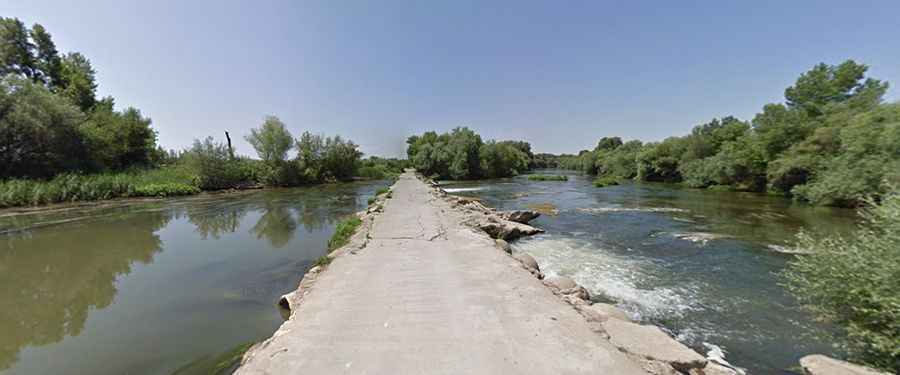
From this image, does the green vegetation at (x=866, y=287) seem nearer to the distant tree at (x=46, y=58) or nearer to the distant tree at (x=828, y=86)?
the distant tree at (x=828, y=86)

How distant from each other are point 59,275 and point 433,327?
10517 mm

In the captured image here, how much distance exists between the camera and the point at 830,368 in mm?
3434

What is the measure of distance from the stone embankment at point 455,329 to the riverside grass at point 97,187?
26.4 metres

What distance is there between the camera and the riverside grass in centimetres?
1939

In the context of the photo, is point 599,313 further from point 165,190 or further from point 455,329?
point 165,190

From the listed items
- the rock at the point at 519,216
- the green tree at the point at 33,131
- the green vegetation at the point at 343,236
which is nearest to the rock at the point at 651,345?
the green vegetation at the point at 343,236

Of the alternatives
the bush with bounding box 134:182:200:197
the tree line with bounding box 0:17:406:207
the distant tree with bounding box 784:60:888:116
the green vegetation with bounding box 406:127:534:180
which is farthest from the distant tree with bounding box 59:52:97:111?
the distant tree with bounding box 784:60:888:116

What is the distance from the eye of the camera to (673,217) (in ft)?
51.8

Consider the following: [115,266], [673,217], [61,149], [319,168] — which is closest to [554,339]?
[115,266]

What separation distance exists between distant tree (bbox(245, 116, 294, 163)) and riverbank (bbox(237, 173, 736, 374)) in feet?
128

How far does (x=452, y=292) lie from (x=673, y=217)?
15.5 meters

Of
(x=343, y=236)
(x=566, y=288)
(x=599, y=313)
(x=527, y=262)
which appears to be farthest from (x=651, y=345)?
(x=343, y=236)

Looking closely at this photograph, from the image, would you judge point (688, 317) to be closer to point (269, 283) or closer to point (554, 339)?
point (554, 339)

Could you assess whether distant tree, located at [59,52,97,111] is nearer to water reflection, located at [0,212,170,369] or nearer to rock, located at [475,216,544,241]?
water reflection, located at [0,212,170,369]
